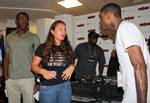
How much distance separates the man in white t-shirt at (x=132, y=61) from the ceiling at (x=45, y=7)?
5702 millimetres

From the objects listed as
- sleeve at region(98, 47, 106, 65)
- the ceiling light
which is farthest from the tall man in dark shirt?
the ceiling light

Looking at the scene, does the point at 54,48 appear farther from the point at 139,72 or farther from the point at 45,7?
the point at 45,7

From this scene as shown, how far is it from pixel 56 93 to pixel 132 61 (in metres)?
1.10

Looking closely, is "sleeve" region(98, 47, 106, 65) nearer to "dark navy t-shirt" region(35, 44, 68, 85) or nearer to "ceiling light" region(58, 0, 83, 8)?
"dark navy t-shirt" region(35, 44, 68, 85)

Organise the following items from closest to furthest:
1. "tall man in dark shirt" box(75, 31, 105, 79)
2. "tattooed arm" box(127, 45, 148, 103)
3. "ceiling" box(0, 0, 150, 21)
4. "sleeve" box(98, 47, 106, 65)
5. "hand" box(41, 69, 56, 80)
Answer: "tattooed arm" box(127, 45, 148, 103)
"hand" box(41, 69, 56, 80)
"tall man in dark shirt" box(75, 31, 105, 79)
"sleeve" box(98, 47, 106, 65)
"ceiling" box(0, 0, 150, 21)

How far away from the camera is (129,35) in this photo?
6.45 ft

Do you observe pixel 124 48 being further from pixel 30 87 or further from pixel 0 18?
pixel 0 18

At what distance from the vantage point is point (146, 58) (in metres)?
2.07

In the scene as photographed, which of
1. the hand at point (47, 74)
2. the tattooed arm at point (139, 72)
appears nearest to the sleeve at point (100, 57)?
the hand at point (47, 74)

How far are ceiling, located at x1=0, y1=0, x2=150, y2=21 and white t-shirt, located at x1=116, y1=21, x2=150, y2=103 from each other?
570 cm

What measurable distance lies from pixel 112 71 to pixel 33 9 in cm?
455

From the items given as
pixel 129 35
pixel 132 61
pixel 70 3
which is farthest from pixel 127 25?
pixel 70 3

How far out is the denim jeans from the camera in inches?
109

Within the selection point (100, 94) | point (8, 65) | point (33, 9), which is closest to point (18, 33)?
point (8, 65)
